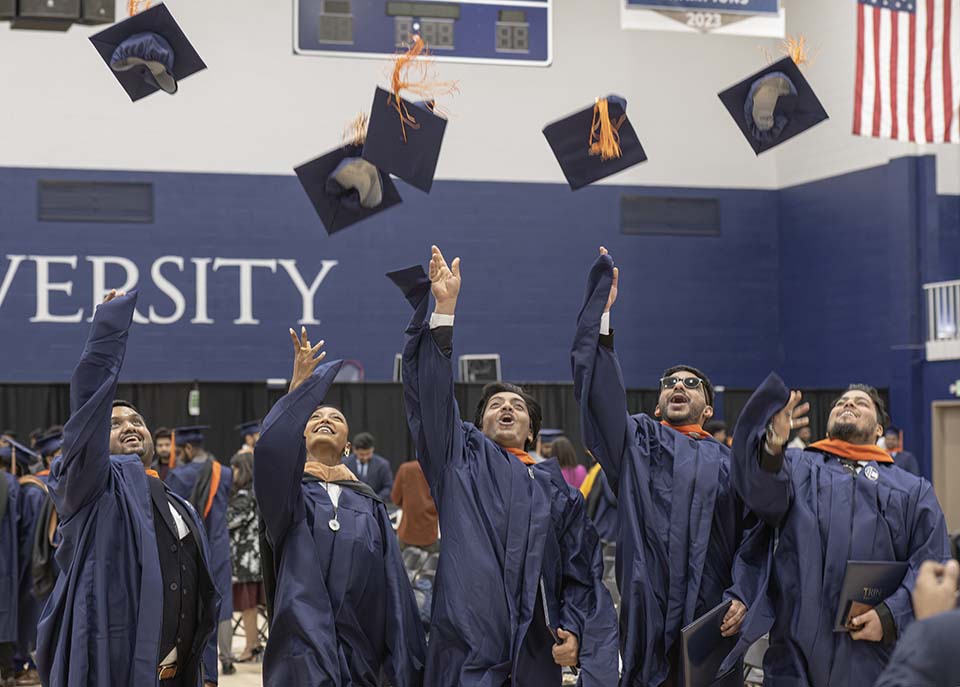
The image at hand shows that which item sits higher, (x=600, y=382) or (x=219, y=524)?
(x=600, y=382)

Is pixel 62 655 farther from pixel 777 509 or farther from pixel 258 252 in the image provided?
pixel 258 252

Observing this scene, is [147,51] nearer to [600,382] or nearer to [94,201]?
[600,382]

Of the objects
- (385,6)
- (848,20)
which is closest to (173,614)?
(385,6)

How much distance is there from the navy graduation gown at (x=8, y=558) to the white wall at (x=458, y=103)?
317 inches

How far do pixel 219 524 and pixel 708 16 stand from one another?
4650 millimetres


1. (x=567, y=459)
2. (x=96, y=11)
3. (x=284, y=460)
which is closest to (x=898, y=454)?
(x=567, y=459)

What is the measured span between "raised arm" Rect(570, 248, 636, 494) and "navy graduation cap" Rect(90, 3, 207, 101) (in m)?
2.08

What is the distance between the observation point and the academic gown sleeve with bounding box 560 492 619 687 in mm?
4324

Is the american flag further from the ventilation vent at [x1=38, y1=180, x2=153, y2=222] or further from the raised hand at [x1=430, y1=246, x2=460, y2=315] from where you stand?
the raised hand at [x1=430, y1=246, x2=460, y2=315]

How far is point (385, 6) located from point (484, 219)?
6.63 metres

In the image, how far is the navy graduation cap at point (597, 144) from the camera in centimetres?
562

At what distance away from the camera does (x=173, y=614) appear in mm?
4383

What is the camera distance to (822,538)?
15.3 feet

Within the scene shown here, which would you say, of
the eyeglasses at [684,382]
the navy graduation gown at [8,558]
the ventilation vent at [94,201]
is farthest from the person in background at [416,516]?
the ventilation vent at [94,201]
